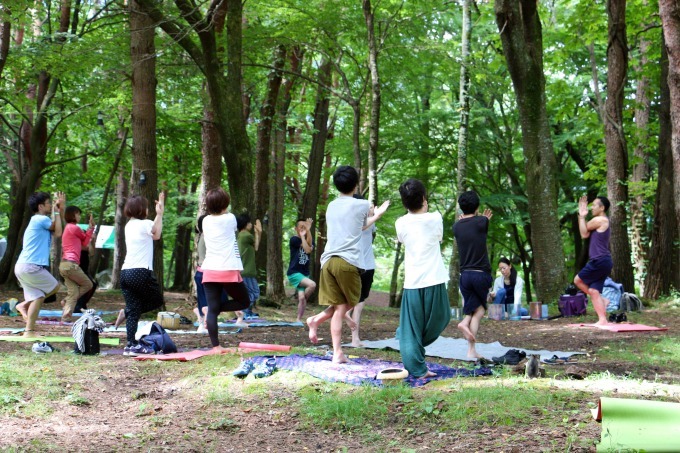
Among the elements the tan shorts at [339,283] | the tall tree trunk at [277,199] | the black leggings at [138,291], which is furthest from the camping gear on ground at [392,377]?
the tall tree trunk at [277,199]

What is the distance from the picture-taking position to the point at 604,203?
35.0ft

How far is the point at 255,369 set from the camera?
6.70 m

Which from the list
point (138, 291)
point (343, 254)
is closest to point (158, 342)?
point (138, 291)

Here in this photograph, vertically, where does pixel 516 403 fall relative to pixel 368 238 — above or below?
below

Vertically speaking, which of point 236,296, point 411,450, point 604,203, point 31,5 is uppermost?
point 31,5

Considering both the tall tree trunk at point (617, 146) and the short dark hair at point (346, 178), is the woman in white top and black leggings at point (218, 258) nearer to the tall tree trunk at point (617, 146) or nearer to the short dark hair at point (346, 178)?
the short dark hair at point (346, 178)

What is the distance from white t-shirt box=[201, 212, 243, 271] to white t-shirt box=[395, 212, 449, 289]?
2344 mm

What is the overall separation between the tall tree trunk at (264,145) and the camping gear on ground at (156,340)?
8.34 metres

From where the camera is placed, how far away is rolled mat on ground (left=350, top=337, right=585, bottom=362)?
26.6ft

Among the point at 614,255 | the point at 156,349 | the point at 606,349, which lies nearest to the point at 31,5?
the point at 156,349

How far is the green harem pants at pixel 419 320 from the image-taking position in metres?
6.17

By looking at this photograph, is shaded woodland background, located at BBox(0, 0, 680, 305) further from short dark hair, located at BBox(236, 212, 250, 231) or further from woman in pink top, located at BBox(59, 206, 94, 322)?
woman in pink top, located at BBox(59, 206, 94, 322)

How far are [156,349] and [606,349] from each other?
16.6 ft

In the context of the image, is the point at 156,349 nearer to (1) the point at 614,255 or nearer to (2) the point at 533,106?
(2) the point at 533,106
